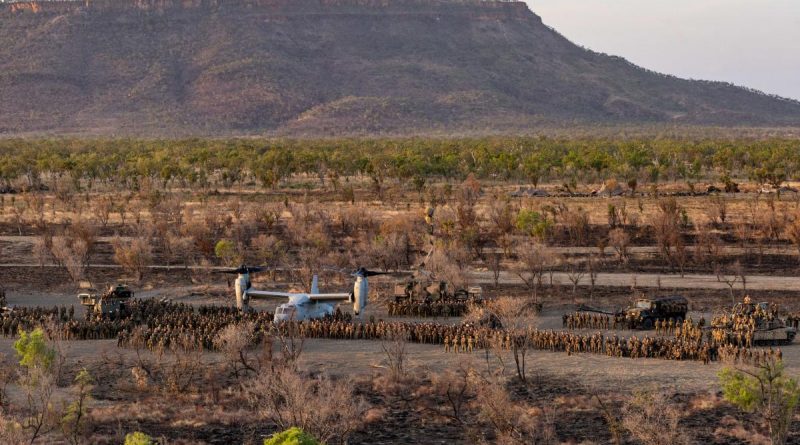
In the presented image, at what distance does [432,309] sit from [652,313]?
797cm

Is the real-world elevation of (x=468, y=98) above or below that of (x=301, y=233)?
above

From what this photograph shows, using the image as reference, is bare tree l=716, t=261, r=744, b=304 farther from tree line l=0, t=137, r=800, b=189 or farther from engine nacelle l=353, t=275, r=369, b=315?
tree line l=0, t=137, r=800, b=189

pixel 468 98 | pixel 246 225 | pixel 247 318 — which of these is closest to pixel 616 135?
pixel 468 98

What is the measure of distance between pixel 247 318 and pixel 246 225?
2583 cm

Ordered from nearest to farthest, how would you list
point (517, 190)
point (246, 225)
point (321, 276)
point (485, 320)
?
point (485, 320) < point (321, 276) < point (246, 225) < point (517, 190)

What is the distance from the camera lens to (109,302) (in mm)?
40344

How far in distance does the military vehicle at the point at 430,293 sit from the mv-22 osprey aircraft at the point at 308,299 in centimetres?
333

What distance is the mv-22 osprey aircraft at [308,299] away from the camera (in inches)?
1480

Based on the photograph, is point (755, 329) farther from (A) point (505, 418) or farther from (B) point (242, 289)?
(B) point (242, 289)

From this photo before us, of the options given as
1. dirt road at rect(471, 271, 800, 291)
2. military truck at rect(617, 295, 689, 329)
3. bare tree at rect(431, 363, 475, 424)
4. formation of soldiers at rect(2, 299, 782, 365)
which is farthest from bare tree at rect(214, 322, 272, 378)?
dirt road at rect(471, 271, 800, 291)

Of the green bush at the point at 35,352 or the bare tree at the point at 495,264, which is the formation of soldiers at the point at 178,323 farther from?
the bare tree at the point at 495,264

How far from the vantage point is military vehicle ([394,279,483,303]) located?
139ft

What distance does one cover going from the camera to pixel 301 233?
59.2m

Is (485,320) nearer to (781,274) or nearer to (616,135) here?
(781,274)
